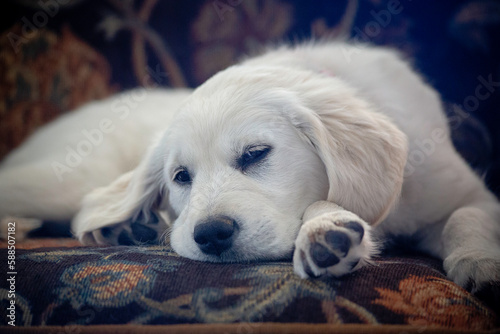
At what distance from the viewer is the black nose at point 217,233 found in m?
1.28

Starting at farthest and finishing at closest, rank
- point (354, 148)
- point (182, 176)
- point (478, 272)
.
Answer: point (182, 176) → point (354, 148) → point (478, 272)

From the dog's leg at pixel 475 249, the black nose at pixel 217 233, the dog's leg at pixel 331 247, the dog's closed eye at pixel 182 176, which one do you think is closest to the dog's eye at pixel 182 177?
the dog's closed eye at pixel 182 176

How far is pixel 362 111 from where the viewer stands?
1568 mm

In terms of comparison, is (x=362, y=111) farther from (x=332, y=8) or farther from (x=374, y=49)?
(x=332, y=8)

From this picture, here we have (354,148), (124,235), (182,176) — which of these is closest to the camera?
(354,148)

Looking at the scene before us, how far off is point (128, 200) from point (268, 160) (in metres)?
0.66

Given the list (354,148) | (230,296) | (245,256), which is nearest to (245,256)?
(245,256)

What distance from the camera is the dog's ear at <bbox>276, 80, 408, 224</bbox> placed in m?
1.40

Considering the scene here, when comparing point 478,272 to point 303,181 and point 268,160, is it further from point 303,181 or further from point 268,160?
point 268,160

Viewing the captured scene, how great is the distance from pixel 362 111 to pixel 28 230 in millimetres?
1516

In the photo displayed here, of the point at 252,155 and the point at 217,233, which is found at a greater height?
the point at 252,155

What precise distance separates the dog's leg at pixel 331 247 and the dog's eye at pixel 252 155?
1.31ft

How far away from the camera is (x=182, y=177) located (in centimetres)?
169

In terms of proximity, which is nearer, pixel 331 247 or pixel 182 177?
pixel 331 247
